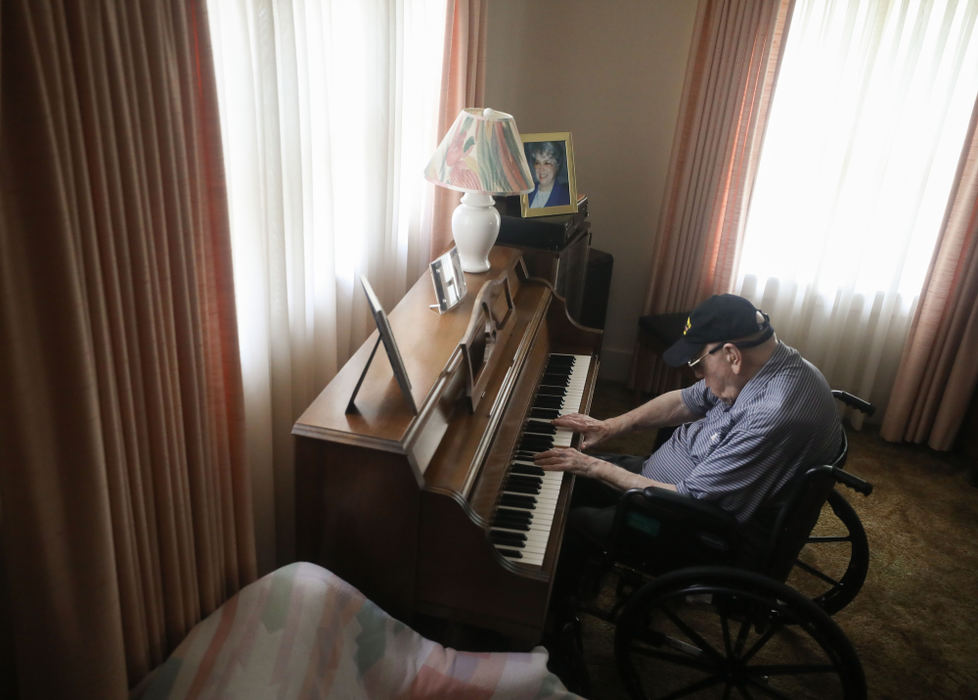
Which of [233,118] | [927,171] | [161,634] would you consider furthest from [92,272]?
[927,171]

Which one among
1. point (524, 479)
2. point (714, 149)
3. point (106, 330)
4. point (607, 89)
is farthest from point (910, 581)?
point (106, 330)

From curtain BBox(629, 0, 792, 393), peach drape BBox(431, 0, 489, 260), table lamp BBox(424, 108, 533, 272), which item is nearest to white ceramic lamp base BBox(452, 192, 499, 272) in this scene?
table lamp BBox(424, 108, 533, 272)

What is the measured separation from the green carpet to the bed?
665 mm

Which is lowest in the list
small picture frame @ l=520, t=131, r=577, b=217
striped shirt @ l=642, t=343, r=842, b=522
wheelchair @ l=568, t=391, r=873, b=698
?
wheelchair @ l=568, t=391, r=873, b=698

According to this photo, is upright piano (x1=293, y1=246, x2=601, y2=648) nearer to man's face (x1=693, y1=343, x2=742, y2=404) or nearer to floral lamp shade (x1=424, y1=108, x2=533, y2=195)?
floral lamp shade (x1=424, y1=108, x2=533, y2=195)

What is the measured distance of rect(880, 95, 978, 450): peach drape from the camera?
10.5ft

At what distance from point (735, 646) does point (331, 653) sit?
1.06 m

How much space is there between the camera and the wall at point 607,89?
3426 mm

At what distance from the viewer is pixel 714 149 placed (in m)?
3.38

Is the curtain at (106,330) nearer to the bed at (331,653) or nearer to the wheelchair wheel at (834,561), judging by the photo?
the bed at (331,653)

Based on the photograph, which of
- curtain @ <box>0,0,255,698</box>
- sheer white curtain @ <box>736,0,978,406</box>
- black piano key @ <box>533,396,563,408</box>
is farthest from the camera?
sheer white curtain @ <box>736,0,978,406</box>

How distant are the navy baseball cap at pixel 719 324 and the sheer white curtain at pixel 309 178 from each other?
103 centimetres

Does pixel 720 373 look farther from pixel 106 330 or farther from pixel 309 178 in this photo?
pixel 106 330

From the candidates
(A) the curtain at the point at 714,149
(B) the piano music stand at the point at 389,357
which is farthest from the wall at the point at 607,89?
(B) the piano music stand at the point at 389,357
